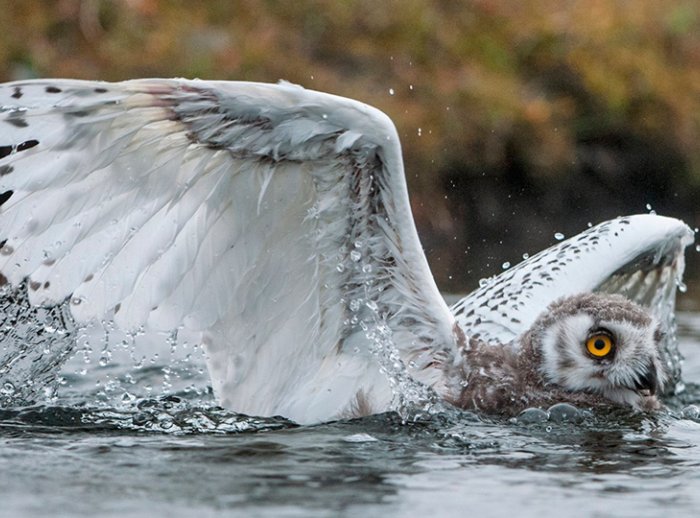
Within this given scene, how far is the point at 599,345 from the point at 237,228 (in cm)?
147

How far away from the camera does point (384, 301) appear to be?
5.09 metres

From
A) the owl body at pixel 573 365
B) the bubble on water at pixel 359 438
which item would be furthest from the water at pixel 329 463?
the owl body at pixel 573 365

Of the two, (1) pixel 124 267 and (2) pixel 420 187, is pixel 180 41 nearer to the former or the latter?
(2) pixel 420 187

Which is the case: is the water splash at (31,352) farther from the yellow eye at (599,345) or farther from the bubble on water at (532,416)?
the yellow eye at (599,345)

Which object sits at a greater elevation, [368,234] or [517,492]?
[368,234]

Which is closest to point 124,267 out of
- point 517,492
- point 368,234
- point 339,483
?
point 368,234

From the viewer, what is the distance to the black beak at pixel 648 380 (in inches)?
208

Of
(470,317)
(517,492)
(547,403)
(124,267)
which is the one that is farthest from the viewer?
(470,317)

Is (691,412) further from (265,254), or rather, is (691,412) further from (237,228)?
(237,228)

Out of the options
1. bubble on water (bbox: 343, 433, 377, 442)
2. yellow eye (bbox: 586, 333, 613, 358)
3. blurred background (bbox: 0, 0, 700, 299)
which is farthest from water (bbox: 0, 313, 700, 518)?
blurred background (bbox: 0, 0, 700, 299)

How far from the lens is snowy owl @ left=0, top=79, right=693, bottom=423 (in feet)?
14.9

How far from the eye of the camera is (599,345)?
17.5 feet

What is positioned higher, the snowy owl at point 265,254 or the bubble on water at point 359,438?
the snowy owl at point 265,254

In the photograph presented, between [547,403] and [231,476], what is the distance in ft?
5.19
